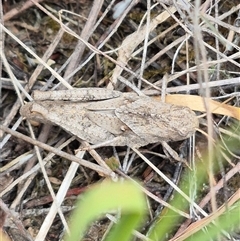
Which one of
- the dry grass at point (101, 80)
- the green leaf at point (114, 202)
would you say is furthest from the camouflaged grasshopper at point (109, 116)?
the green leaf at point (114, 202)

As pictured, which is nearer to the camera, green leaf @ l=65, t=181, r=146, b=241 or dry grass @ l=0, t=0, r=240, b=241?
green leaf @ l=65, t=181, r=146, b=241

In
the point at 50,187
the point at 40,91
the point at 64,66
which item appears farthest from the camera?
the point at 64,66

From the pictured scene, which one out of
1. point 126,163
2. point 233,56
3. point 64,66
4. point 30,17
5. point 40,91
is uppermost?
point 30,17

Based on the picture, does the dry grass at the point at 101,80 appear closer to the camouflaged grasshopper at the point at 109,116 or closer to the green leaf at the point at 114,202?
the camouflaged grasshopper at the point at 109,116

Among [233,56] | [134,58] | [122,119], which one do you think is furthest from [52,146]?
[233,56]

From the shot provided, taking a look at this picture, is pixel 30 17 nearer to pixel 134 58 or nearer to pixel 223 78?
pixel 134 58

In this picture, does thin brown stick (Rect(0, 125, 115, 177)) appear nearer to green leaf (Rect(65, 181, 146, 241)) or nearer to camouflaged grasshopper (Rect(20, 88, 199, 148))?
camouflaged grasshopper (Rect(20, 88, 199, 148))

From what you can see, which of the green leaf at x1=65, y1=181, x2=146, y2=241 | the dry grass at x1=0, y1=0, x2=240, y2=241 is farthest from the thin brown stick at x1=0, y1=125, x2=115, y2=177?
the green leaf at x1=65, y1=181, x2=146, y2=241
